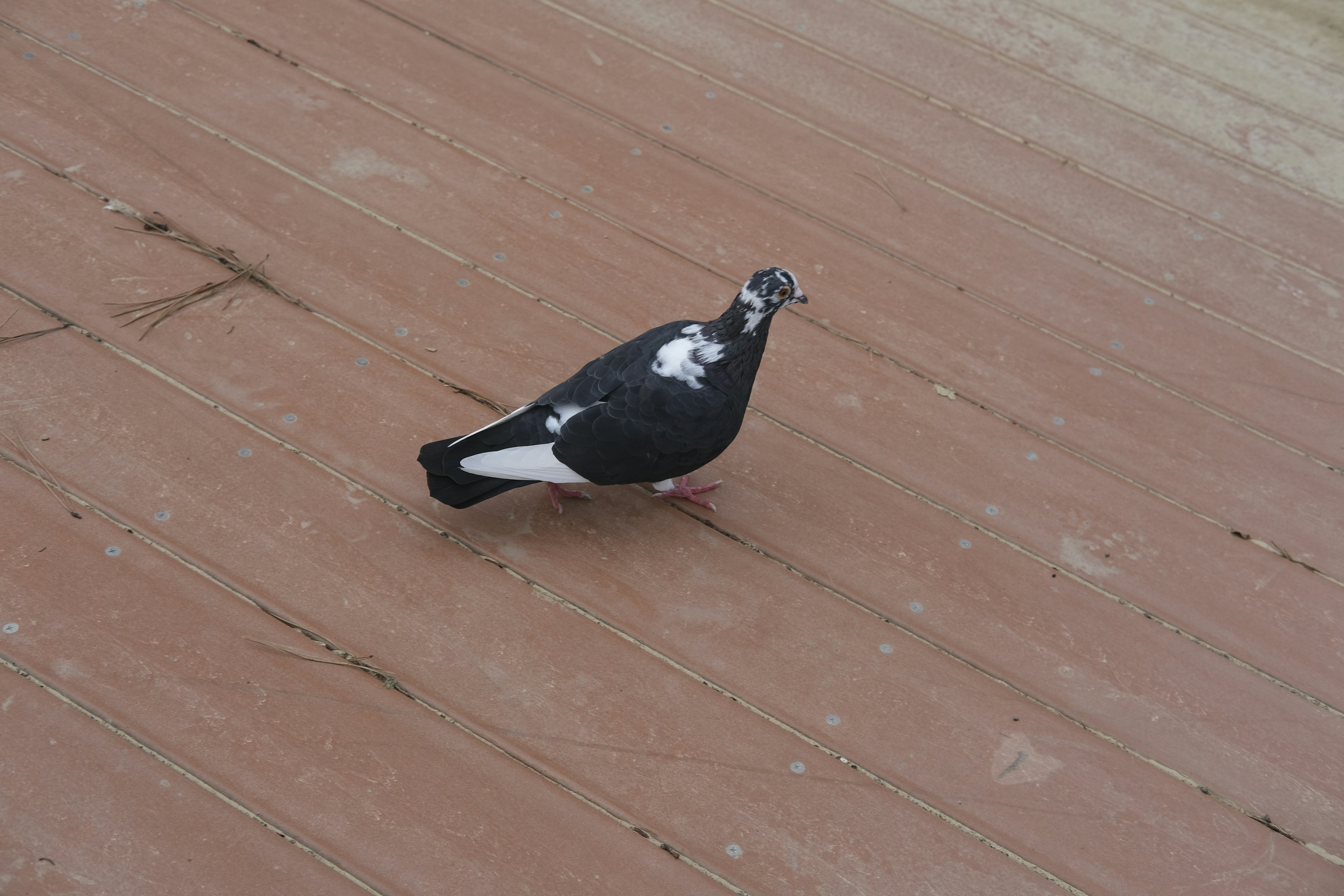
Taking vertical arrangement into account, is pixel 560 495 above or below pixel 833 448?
below

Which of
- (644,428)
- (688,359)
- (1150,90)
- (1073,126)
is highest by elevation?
(1150,90)

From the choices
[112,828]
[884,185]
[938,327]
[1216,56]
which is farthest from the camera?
[1216,56]

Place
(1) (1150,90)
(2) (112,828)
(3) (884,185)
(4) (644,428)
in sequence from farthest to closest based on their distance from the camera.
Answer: (1) (1150,90)
(3) (884,185)
(4) (644,428)
(2) (112,828)

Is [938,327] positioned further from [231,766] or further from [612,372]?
[231,766]

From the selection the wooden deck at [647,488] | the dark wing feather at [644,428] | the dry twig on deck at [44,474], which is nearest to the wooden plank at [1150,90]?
the wooden deck at [647,488]

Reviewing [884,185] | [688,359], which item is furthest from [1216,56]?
[688,359]

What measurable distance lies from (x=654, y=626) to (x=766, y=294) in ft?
2.15

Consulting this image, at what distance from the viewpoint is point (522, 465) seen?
1.93m

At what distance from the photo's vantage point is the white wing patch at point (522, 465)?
6.31 feet

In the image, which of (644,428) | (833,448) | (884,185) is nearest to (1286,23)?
(884,185)

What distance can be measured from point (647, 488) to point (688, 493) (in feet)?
0.33

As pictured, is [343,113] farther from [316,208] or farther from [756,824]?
[756,824]

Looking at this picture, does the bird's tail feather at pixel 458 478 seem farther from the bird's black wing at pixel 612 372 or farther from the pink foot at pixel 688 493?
the pink foot at pixel 688 493

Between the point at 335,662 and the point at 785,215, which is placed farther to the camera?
the point at 785,215
